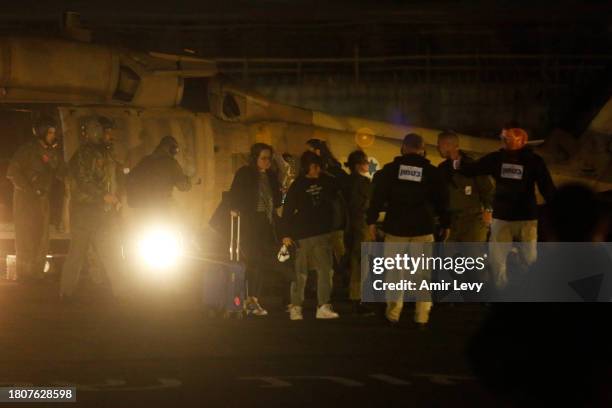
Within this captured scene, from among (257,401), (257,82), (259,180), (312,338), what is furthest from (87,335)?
(257,82)

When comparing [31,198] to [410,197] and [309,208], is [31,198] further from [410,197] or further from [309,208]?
[410,197]

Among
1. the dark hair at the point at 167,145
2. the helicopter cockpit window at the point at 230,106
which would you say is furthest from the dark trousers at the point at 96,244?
the helicopter cockpit window at the point at 230,106

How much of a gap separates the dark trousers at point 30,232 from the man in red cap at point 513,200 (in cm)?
541

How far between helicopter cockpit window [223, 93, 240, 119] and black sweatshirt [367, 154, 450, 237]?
5.80m

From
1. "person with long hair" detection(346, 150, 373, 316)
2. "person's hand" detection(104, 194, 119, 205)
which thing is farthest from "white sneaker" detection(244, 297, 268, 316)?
"person's hand" detection(104, 194, 119, 205)

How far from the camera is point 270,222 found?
1440 cm

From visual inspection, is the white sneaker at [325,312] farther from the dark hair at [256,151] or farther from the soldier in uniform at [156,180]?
the soldier in uniform at [156,180]

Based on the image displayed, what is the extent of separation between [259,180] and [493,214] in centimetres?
223

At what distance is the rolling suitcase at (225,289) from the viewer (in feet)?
44.4

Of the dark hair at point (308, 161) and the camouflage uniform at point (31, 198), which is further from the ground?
the dark hair at point (308, 161)

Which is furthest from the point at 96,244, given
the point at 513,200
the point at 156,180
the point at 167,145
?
the point at 513,200

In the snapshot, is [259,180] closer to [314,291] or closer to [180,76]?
[314,291]

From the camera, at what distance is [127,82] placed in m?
18.2

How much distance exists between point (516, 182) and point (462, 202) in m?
1.13
